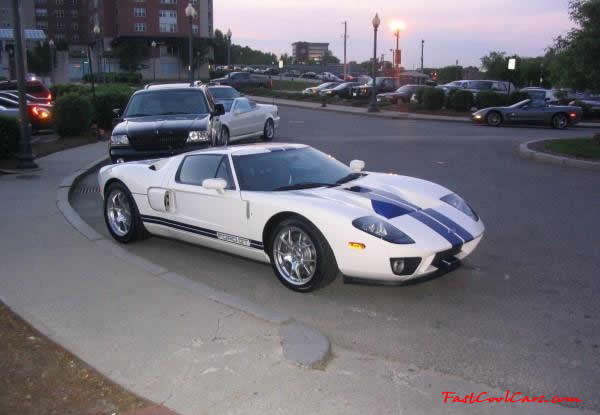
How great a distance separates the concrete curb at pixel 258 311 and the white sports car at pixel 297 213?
1.53ft

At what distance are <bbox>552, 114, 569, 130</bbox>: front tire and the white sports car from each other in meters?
21.2

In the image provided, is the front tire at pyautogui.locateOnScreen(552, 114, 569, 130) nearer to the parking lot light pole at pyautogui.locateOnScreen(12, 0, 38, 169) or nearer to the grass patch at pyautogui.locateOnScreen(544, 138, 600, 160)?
the grass patch at pyautogui.locateOnScreen(544, 138, 600, 160)

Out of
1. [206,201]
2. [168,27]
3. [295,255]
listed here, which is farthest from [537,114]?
[168,27]

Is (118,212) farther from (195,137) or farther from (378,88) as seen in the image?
(378,88)

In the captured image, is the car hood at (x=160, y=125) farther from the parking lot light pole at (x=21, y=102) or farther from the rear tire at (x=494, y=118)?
the rear tire at (x=494, y=118)

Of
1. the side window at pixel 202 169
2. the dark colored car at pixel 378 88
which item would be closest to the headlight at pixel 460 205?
the side window at pixel 202 169

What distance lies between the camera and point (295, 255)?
5.64 m

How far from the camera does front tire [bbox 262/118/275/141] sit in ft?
62.0

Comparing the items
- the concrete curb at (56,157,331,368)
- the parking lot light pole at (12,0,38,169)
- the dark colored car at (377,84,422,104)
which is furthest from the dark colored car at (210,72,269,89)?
the concrete curb at (56,157,331,368)

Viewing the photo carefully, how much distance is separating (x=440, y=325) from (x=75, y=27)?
12822cm

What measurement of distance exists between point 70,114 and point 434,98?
19.9 metres

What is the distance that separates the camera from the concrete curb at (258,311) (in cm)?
423

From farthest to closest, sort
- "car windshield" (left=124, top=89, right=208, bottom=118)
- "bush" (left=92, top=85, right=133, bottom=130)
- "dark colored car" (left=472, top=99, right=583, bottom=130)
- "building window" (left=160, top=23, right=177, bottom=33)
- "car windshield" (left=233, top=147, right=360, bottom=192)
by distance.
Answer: "building window" (left=160, top=23, right=177, bottom=33) < "dark colored car" (left=472, top=99, right=583, bottom=130) < "bush" (left=92, top=85, right=133, bottom=130) < "car windshield" (left=124, top=89, right=208, bottom=118) < "car windshield" (left=233, top=147, right=360, bottom=192)

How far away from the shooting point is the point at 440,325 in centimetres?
492
